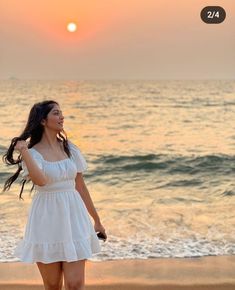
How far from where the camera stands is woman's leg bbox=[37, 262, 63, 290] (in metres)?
2.20

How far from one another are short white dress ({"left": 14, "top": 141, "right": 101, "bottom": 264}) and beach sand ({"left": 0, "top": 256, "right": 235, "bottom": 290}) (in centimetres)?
91

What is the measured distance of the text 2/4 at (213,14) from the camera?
4006 mm

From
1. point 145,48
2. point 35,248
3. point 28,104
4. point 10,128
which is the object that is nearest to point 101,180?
point 145,48

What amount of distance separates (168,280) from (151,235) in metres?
1.48

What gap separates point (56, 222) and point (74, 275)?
0.20 m

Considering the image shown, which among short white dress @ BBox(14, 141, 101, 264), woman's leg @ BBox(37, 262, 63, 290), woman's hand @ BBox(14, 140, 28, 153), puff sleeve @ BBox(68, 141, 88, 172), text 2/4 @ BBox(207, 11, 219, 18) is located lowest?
woman's leg @ BBox(37, 262, 63, 290)

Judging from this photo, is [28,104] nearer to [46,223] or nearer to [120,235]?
[120,235]

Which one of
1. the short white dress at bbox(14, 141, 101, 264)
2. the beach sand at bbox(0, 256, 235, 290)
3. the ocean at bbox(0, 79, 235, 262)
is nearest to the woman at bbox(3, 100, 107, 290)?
the short white dress at bbox(14, 141, 101, 264)

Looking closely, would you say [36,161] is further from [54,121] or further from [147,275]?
[147,275]

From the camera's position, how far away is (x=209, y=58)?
7117 mm

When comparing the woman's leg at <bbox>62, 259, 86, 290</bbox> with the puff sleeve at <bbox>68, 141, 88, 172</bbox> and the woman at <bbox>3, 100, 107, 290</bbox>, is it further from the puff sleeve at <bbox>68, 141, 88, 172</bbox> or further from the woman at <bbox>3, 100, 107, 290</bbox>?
the puff sleeve at <bbox>68, 141, 88, 172</bbox>

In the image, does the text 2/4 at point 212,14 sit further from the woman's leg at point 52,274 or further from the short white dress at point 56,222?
the woman's leg at point 52,274

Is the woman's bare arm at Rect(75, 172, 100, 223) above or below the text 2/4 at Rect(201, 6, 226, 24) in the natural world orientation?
below

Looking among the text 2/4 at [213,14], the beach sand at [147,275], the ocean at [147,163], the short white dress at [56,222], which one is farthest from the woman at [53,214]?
the text 2/4 at [213,14]
